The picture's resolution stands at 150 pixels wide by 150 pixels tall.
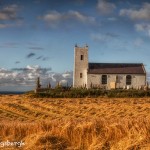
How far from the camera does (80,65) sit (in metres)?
56.5

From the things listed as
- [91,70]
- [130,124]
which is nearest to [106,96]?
[91,70]

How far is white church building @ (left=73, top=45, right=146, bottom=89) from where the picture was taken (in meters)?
55.1

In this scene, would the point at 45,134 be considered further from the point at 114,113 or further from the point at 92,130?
the point at 114,113

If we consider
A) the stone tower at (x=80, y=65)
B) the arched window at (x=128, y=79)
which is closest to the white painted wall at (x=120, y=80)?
the arched window at (x=128, y=79)

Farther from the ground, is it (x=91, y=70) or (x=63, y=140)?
(x=91, y=70)

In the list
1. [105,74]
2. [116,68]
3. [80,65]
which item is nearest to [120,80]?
[116,68]

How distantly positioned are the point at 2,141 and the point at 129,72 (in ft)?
159

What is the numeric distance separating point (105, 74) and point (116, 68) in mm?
2223

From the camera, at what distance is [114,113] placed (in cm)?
2209

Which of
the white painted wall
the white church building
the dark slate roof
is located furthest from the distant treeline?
the dark slate roof

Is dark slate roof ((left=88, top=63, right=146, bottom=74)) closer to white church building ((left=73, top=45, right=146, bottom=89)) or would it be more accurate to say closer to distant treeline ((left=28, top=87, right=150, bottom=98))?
white church building ((left=73, top=45, right=146, bottom=89))

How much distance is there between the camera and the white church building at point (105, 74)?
2169 inches

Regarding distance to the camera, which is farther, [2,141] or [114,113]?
[114,113]

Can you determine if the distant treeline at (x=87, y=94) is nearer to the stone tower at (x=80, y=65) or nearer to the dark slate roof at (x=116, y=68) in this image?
the dark slate roof at (x=116, y=68)
